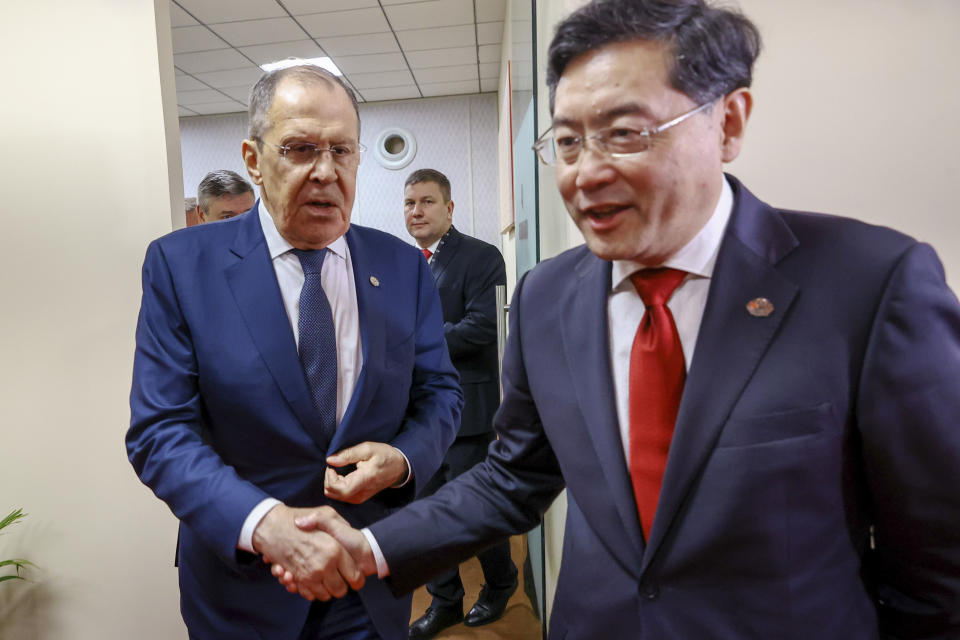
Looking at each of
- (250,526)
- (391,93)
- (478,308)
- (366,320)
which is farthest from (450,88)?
(250,526)

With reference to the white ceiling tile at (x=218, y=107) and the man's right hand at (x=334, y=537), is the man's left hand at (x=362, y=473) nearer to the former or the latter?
the man's right hand at (x=334, y=537)

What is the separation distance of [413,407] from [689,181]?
866 millimetres

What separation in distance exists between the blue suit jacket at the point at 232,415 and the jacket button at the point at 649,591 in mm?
598

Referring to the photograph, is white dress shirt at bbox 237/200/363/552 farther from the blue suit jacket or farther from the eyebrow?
the eyebrow

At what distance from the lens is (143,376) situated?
48.5 inches

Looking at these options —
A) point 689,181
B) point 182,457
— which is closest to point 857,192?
point 689,181

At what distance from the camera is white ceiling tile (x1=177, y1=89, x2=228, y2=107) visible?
593cm

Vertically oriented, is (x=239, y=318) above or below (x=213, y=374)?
above

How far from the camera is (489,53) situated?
17.3ft

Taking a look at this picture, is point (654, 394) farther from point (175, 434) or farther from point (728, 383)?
point (175, 434)

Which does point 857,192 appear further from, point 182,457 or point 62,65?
point 62,65

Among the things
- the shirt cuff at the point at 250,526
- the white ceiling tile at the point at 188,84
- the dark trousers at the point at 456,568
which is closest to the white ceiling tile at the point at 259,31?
the white ceiling tile at the point at 188,84

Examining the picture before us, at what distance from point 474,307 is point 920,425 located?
7.24 ft

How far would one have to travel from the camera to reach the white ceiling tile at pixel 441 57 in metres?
5.17
